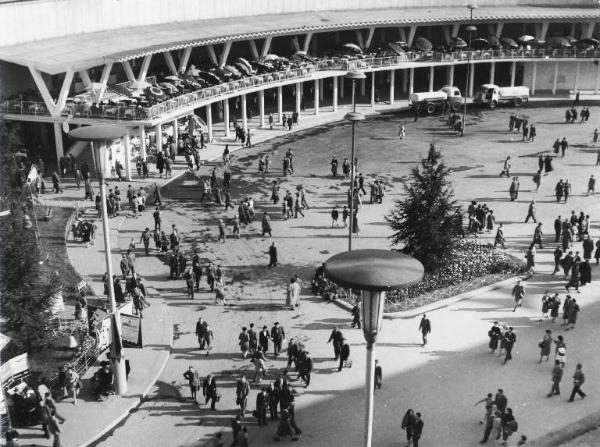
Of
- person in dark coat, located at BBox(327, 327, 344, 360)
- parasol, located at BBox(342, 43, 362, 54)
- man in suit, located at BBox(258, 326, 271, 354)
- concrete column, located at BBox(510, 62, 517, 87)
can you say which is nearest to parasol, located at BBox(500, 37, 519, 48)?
concrete column, located at BBox(510, 62, 517, 87)

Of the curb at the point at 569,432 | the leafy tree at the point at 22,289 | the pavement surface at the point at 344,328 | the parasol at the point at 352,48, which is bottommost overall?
the curb at the point at 569,432

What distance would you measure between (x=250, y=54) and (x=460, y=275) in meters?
32.7

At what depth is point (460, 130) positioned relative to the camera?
153ft

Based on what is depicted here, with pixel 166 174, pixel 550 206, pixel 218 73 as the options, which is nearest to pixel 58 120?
pixel 166 174

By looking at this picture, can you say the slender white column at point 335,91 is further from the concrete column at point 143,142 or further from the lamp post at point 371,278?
the lamp post at point 371,278

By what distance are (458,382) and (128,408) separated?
8.42 m

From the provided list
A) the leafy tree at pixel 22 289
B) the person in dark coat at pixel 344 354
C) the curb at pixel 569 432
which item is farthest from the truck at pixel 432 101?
the curb at pixel 569 432

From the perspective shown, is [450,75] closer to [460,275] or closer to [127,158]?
[127,158]

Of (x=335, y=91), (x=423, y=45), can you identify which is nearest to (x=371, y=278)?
(x=335, y=91)

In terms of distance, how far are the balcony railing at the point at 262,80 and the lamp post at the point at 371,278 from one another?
24.5 metres

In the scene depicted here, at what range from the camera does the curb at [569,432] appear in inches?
702

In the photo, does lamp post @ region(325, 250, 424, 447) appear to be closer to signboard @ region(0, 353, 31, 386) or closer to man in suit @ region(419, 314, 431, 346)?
signboard @ region(0, 353, 31, 386)

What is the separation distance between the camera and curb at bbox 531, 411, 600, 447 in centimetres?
1783

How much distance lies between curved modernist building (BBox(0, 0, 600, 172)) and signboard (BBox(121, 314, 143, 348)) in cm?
1759
